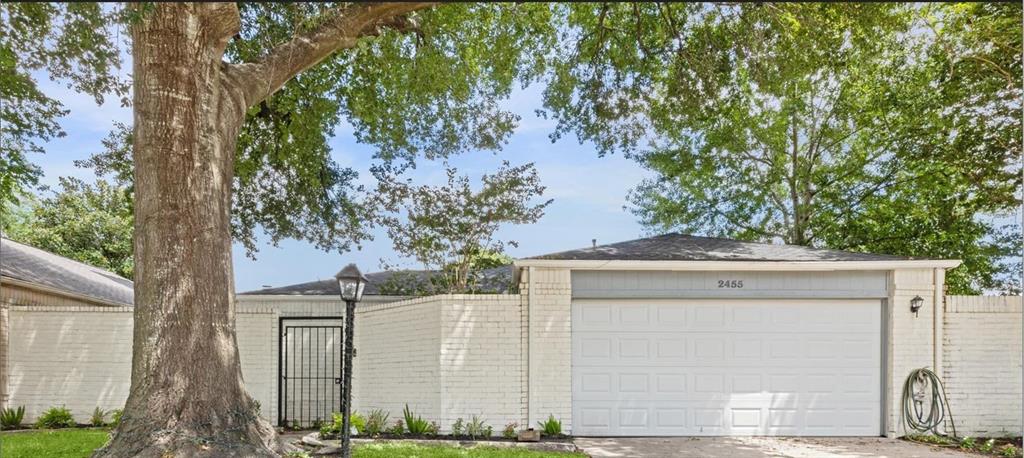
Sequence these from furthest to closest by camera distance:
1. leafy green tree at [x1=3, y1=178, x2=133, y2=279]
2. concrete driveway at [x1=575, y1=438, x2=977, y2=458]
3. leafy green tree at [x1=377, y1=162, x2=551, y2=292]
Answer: leafy green tree at [x1=3, y1=178, x2=133, y2=279], leafy green tree at [x1=377, y1=162, x2=551, y2=292], concrete driveway at [x1=575, y1=438, x2=977, y2=458]

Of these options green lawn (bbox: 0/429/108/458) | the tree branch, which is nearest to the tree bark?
the tree branch

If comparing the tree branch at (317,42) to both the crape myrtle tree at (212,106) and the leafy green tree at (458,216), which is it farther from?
the leafy green tree at (458,216)

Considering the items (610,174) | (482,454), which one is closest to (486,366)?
(482,454)

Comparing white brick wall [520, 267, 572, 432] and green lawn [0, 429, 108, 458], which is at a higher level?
white brick wall [520, 267, 572, 432]

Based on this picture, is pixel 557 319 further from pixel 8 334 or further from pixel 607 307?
pixel 8 334

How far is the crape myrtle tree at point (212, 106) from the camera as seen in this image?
580cm

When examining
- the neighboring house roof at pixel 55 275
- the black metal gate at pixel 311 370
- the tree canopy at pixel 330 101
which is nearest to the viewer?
the tree canopy at pixel 330 101

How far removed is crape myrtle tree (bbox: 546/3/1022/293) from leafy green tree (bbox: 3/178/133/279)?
16.9 m

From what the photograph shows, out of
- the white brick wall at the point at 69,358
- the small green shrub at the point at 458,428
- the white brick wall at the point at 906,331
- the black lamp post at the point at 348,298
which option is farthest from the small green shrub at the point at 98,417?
the white brick wall at the point at 906,331

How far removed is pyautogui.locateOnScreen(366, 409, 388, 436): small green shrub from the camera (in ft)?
27.6

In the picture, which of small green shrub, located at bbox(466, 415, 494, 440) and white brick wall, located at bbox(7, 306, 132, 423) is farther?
white brick wall, located at bbox(7, 306, 132, 423)

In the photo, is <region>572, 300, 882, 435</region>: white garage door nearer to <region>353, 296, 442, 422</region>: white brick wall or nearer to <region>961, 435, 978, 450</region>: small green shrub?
<region>961, 435, 978, 450</region>: small green shrub

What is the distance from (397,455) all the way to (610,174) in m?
12.1

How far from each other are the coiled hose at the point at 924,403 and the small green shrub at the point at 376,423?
6874mm
